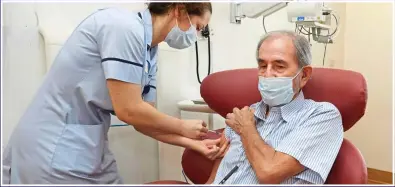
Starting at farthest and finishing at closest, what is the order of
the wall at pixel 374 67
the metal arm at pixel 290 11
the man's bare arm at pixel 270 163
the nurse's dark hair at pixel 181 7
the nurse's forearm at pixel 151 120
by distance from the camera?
the wall at pixel 374 67 < the metal arm at pixel 290 11 < the nurse's dark hair at pixel 181 7 < the nurse's forearm at pixel 151 120 < the man's bare arm at pixel 270 163

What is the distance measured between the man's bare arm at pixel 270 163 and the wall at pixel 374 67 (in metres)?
2.02

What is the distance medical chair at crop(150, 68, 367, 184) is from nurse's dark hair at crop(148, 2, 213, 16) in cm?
30

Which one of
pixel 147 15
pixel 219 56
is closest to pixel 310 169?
pixel 147 15

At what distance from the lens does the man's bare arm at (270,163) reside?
3.72 ft

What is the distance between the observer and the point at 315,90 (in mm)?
1371

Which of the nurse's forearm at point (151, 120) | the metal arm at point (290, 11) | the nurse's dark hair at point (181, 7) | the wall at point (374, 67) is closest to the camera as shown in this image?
the nurse's forearm at point (151, 120)

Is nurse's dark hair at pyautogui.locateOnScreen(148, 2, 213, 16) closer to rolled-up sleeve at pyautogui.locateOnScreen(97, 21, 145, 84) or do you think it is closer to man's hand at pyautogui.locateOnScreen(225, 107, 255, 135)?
rolled-up sleeve at pyautogui.locateOnScreen(97, 21, 145, 84)

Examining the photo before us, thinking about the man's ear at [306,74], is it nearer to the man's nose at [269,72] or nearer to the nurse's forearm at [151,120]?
the man's nose at [269,72]

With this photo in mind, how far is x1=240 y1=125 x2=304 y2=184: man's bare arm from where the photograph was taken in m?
1.13

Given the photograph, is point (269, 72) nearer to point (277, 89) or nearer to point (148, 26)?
point (277, 89)

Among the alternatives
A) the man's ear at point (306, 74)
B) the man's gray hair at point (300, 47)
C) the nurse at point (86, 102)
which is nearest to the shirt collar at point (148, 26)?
the nurse at point (86, 102)

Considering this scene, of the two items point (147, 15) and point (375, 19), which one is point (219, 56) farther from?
point (375, 19)

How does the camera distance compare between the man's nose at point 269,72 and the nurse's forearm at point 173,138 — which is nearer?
the man's nose at point 269,72

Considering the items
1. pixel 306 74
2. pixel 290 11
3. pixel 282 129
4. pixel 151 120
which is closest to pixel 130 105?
pixel 151 120
